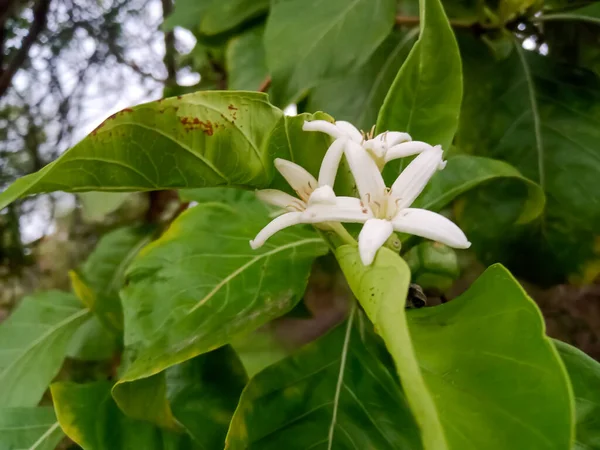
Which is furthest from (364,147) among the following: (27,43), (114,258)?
(27,43)

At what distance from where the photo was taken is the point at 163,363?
278 millimetres

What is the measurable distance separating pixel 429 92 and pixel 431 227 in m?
0.12

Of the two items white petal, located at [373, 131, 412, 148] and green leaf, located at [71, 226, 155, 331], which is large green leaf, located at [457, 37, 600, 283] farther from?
green leaf, located at [71, 226, 155, 331]

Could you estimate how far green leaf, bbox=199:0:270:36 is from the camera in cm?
61

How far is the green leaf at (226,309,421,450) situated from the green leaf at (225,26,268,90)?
13.1 inches

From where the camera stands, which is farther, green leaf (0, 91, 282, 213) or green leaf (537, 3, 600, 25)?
green leaf (537, 3, 600, 25)

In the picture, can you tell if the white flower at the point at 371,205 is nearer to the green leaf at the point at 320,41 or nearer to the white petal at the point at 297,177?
the white petal at the point at 297,177

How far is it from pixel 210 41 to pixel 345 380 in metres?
0.49

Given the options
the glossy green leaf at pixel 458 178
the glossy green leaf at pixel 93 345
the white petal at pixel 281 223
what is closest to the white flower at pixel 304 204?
the white petal at pixel 281 223

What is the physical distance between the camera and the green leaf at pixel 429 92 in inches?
12.7

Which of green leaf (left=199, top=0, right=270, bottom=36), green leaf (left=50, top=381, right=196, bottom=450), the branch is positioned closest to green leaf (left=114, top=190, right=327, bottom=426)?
green leaf (left=50, top=381, right=196, bottom=450)

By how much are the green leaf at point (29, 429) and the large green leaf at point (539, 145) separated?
39 cm

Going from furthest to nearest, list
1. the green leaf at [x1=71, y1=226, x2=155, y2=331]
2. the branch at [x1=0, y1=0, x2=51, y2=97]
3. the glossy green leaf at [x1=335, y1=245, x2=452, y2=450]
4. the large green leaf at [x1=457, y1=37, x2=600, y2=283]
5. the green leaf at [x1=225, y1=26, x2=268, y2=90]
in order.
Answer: the branch at [x1=0, y1=0, x2=51, y2=97] < the green leaf at [x1=71, y1=226, x2=155, y2=331] < the green leaf at [x1=225, y1=26, x2=268, y2=90] < the large green leaf at [x1=457, y1=37, x2=600, y2=283] < the glossy green leaf at [x1=335, y1=245, x2=452, y2=450]

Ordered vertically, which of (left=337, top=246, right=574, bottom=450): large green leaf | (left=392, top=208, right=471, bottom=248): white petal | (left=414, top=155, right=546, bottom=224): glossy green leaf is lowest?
(left=414, top=155, right=546, bottom=224): glossy green leaf
